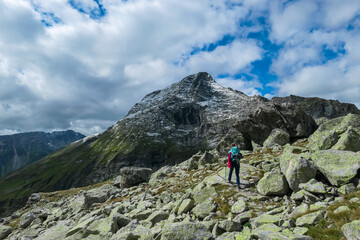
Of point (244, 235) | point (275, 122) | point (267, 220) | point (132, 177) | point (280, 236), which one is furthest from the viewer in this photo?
point (275, 122)

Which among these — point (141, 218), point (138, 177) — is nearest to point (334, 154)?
point (141, 218)

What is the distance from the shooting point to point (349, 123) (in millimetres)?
19000

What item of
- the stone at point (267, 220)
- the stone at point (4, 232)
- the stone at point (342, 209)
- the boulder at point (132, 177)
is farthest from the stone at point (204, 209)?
the stone at point (4, 232)

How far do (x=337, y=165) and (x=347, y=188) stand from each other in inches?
86.0

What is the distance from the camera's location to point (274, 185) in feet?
44.0

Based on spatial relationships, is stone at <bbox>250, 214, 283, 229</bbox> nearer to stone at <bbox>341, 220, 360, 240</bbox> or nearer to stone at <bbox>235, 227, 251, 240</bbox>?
stone at <bbox>235, 227, 251, 240</bbox>

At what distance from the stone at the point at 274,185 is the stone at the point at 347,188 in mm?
3114

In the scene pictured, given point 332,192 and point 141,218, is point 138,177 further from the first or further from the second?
point 332,192

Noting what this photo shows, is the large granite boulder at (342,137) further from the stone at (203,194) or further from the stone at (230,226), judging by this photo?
the stone at (230,226)

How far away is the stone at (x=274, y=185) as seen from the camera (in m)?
13.0

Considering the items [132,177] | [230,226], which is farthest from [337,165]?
[132,177]

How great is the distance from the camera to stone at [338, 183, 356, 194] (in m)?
10.2

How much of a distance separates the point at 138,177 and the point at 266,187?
108 ft

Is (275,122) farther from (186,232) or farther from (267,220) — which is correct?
(186,232)
